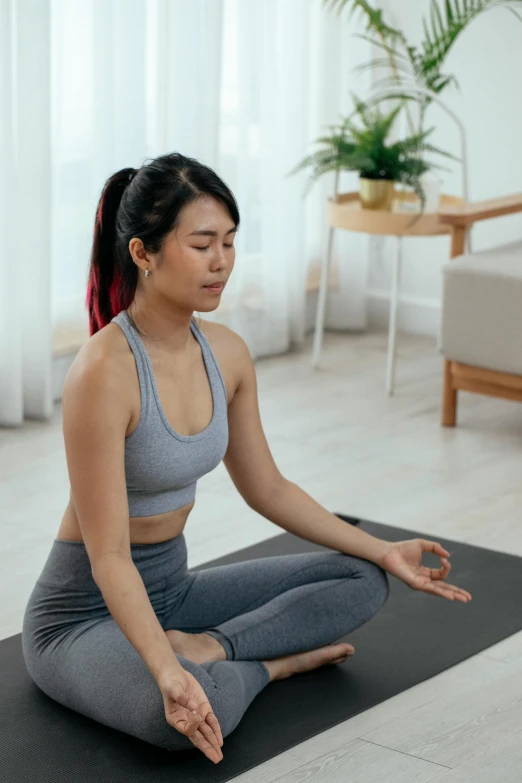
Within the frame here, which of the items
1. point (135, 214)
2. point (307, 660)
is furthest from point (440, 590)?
point (135, 214)

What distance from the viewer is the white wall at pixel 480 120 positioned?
4172 millimetres

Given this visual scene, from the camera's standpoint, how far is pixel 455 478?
3004 mm

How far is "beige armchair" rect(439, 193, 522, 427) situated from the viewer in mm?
3176

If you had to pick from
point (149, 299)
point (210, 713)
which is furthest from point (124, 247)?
point (210, 713)

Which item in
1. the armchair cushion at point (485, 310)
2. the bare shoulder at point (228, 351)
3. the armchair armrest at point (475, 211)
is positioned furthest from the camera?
the armchair armrest at point (475, 211)

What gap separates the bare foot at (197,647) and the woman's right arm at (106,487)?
24 centimetres

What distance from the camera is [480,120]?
4266 millimetres

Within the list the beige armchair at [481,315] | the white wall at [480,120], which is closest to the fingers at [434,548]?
the beige armchair at [481,315]

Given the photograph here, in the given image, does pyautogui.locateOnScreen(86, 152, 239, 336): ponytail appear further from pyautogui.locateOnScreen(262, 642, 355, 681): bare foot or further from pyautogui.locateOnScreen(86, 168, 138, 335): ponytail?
pyautogui.locateOnScreen(262, 642, 355, 681): bare foot

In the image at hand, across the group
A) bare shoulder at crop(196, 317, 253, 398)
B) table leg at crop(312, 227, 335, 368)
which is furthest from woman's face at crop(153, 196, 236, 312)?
table leg at crop(312, 227, 335, 368)

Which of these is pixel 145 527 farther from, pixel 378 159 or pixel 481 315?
pixel 378 159

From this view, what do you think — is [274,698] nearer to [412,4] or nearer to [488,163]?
[488,163]

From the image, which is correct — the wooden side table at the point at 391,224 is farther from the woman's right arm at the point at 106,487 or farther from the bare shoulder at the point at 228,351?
the woman's right arm at the point at 106,487

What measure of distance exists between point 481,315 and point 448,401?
0.96 ft
